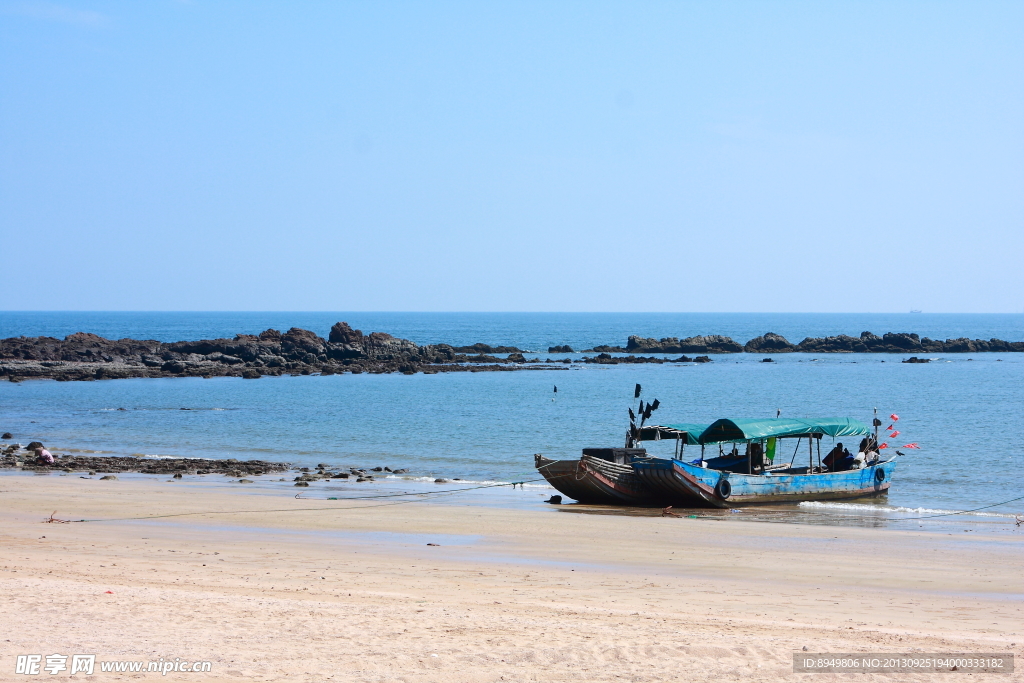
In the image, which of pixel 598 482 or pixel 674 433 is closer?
pixel 598 482

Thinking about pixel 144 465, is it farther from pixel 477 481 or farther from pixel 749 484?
pixel 749 484

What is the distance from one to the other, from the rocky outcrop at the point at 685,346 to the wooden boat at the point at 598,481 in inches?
3607

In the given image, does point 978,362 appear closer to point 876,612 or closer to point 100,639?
point 876,612

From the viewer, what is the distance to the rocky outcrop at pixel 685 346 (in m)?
116

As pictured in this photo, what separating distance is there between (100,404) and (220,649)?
1949 inches

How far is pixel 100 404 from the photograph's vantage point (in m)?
53.9

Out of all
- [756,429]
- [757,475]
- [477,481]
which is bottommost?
[477,481]

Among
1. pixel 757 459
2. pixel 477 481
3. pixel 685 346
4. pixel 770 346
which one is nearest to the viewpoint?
pixel 757 459

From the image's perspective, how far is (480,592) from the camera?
43.8 feet

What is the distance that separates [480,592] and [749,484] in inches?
531

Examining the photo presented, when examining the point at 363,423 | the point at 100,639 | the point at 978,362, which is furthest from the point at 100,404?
the point at 978,362

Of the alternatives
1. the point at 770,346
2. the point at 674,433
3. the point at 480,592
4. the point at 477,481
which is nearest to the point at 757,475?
the point at 674,433

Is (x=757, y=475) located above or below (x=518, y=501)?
above

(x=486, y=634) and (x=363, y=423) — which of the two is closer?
(x=486, y=634)
